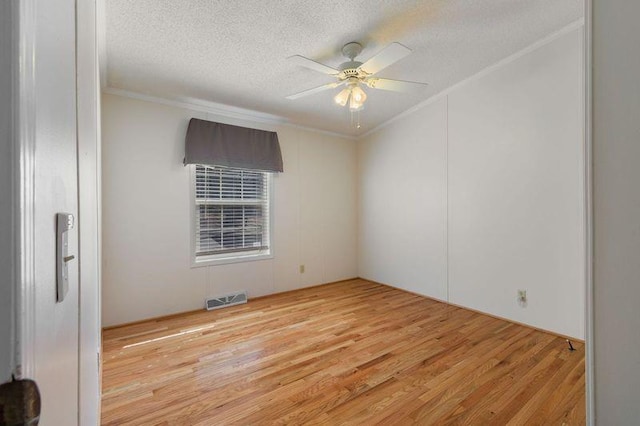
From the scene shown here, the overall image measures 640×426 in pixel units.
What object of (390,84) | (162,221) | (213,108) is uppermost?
(213,108)

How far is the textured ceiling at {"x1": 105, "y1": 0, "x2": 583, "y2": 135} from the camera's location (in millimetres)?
1966

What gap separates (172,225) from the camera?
310 centimetres

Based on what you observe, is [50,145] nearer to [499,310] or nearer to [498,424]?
[498,424]

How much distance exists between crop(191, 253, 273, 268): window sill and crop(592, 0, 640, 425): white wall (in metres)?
3.29

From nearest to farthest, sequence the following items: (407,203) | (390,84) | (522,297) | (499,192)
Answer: (390,84)
(522,297)
(499,192)
(407,203)

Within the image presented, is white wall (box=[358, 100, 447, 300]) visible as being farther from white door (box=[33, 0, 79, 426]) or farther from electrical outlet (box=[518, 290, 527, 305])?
white door (box=[33, 0, 79, 426])

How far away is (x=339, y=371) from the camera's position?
2.01m

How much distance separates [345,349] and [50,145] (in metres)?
2.41

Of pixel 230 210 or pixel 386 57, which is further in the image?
pixel 230 210

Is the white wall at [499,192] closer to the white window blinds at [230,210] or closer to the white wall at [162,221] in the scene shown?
the white wall at [162,221]

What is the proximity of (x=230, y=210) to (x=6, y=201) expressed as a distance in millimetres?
3481

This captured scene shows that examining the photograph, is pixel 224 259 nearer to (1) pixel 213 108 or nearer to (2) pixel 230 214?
(2) pixel 230 214

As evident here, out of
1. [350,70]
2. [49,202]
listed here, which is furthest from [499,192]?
[49,202]

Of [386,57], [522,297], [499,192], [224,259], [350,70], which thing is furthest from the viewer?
[224,259]
